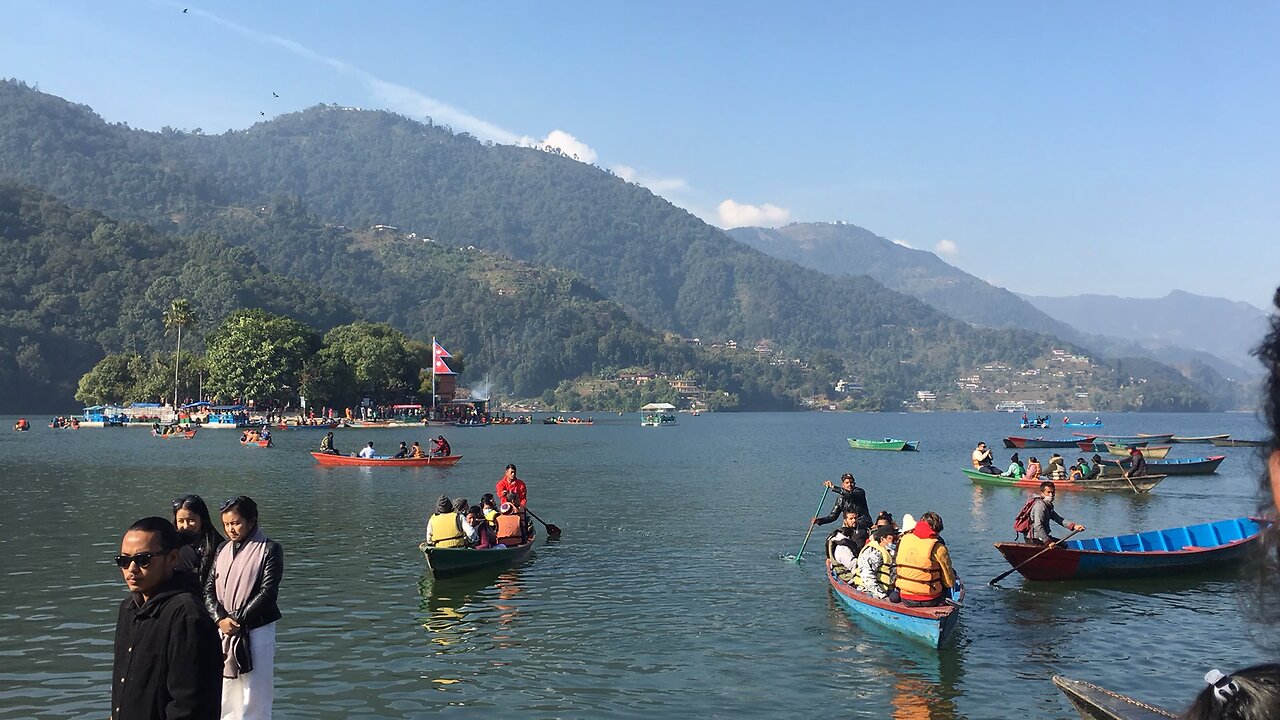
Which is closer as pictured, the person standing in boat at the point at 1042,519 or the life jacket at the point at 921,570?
the life jacket at the point at 921,570

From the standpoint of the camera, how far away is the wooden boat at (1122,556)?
77.3 ft

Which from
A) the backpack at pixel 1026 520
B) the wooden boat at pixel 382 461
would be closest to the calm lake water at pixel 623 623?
the backpack at pixel 1026 520

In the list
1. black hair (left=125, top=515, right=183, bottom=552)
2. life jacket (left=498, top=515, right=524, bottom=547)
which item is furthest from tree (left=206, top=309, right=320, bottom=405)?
black hair (left=125, top=515, right=183, bottom=552)

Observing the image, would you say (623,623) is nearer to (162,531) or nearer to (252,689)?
(252,689)

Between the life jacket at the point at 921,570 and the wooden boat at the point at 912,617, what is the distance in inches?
13.0

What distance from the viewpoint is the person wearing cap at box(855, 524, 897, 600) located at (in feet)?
63.7

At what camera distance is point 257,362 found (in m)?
129

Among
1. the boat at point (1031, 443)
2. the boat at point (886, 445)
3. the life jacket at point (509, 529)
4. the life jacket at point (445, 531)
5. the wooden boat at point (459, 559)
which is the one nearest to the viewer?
the wooden boat at point (459, 559)

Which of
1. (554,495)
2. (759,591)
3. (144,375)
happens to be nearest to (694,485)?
(554,495)

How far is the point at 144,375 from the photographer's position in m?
145

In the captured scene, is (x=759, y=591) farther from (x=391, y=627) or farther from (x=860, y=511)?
(x=391, y=627)

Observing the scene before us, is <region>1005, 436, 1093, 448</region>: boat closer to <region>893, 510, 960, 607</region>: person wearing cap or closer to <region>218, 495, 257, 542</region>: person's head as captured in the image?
<region>893, 510, 960, 607</region>: person wearing cap

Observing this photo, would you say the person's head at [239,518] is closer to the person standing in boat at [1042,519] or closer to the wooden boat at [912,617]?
the wooden boat at [912,617]

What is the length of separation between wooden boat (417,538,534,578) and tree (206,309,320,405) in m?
113
